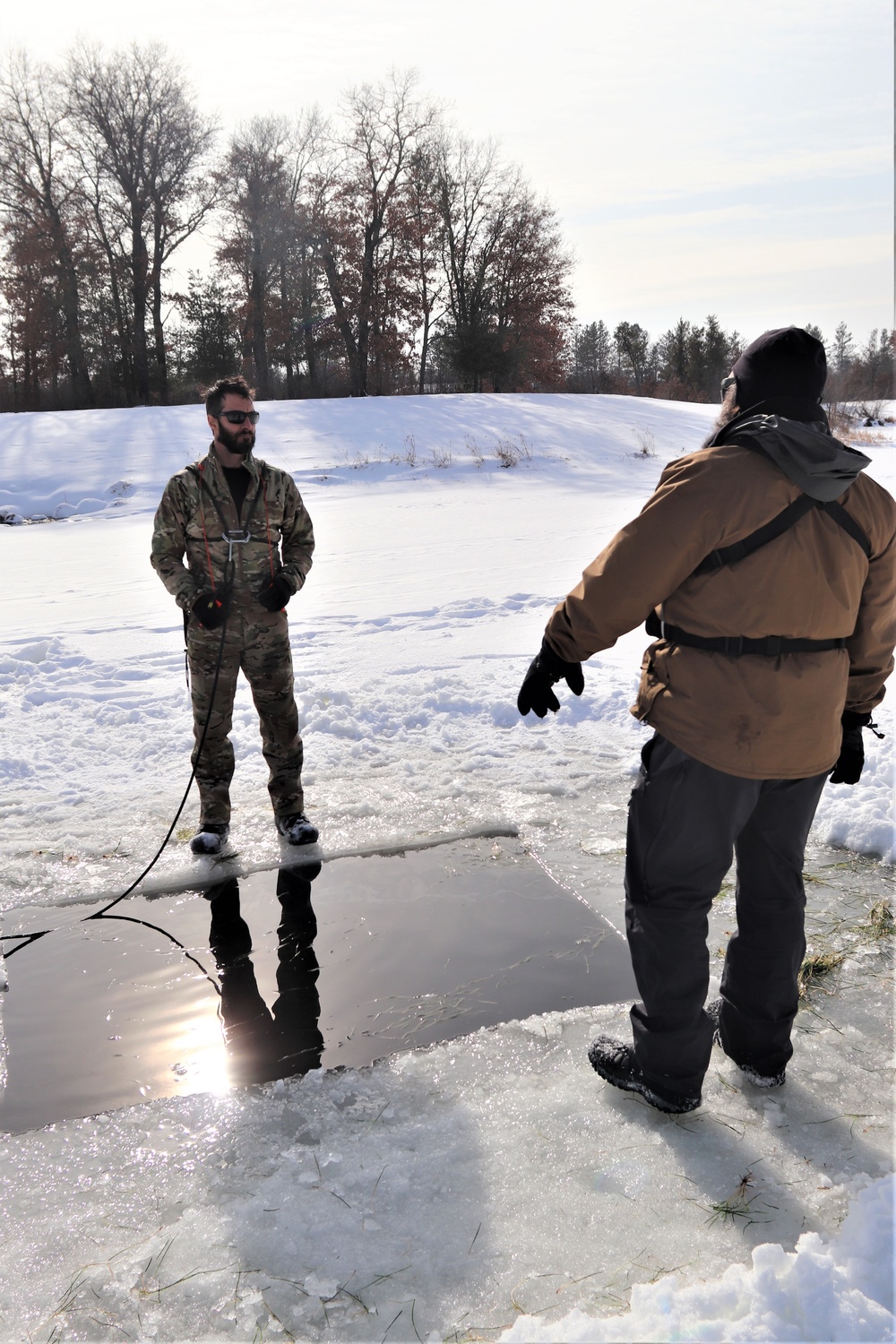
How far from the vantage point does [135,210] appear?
2923 centimetres

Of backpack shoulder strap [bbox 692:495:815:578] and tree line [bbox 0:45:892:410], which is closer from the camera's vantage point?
backpack shoulder strap [bbox 692:495:815:578]

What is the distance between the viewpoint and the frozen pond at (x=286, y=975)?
280cm

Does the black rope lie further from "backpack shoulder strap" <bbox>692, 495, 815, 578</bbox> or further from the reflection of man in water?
"backpack shoulder strap" <bbox>692, 495, 815, 578</bbox>

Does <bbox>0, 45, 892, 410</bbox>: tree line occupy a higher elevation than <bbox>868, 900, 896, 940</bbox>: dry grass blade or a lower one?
higher

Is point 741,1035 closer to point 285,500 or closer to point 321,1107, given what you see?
point 321,1107

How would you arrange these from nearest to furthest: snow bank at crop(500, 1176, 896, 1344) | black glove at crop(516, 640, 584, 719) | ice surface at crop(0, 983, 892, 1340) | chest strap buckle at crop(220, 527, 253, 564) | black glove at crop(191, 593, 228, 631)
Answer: snow bank at crop(500, 1176, 896, 1344)
ice surface at crop(0, 983, 892, 1340)
black glove at crop(516, 640, 584, 719)
black glove at crop(191, 593, 228, 631)
chest strap buckle at crop(220, 527, 253, 564)

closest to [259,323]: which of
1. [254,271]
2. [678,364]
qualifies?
[254,271]

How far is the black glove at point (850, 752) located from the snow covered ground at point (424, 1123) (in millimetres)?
858

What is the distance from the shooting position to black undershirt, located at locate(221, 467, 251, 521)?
4102 millimetres

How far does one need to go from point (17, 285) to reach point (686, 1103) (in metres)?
33.8

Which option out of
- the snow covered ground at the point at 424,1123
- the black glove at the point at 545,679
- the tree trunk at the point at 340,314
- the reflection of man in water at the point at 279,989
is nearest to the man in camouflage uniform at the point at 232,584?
the snow covered ground at the point at 424,1123

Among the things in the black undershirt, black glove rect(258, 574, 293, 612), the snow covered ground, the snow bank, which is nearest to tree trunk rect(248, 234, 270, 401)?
the snow covered ground

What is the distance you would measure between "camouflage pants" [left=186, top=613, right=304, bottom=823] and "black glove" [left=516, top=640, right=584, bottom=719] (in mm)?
1957

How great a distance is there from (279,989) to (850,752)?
2.06 metres
